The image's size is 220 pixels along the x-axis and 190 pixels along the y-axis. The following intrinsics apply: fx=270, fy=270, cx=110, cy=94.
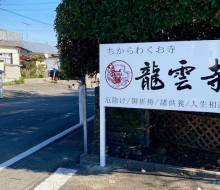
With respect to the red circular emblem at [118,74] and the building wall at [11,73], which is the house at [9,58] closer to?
the building wall at [11,73]

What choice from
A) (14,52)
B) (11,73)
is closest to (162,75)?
(11,73)

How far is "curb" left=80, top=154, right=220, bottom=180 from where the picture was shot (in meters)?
4.28

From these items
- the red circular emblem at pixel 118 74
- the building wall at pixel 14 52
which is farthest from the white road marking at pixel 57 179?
the building wall at pixel 14 52

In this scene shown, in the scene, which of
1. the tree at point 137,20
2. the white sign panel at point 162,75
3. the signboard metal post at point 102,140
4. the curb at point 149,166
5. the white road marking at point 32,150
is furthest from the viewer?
the white road marking at point 32,150

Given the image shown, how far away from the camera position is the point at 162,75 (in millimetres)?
4191

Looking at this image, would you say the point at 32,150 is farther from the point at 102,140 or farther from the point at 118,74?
the point at 118,74

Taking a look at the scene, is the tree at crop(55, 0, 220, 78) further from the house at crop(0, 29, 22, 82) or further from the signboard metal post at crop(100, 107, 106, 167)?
the house at crop(0, 29, 22, 82)

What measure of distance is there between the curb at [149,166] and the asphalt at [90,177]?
0.06 meters

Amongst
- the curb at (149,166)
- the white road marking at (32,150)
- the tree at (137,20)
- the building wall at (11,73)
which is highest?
the tree at (137,20)

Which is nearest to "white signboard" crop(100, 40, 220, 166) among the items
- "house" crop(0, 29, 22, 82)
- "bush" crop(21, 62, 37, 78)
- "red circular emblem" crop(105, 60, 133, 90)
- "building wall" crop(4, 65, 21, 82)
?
"red circular emblem" crop(105, 60, 133, 90)

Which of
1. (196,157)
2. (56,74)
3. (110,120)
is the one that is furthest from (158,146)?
(56,74)

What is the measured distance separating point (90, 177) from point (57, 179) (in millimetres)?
527

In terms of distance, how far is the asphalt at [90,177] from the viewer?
4047mm

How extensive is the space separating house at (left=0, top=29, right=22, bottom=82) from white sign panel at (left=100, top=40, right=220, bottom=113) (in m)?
20.3
